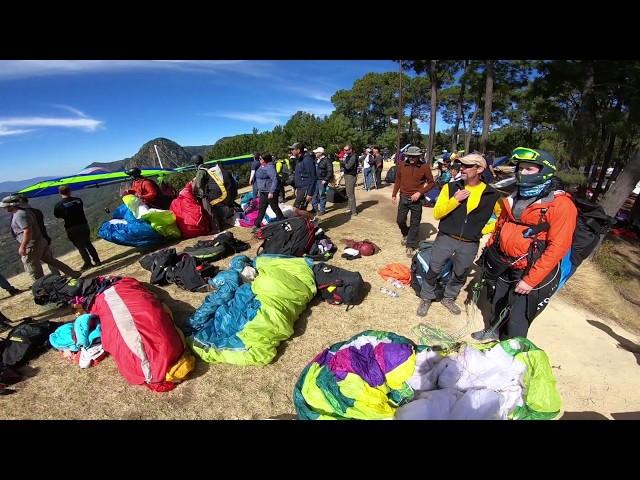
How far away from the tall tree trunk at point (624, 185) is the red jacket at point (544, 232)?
199 inches

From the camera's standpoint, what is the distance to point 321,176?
8.59m

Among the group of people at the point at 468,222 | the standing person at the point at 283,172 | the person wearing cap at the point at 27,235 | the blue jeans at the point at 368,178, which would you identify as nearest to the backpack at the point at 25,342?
the person wearing cap at the point at 27,235

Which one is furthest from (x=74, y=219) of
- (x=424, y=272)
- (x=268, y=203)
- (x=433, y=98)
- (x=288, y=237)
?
(x=433, y=98)

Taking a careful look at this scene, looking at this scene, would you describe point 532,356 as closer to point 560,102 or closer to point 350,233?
point 350,233

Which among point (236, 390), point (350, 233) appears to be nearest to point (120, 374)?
point (236, 390)

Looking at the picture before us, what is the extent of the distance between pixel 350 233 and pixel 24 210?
19.8 ft

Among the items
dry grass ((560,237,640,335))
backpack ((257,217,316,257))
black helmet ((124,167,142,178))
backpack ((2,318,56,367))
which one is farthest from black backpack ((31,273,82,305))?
dry grass ((560,237,640,335))

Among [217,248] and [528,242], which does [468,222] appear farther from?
[217,248]

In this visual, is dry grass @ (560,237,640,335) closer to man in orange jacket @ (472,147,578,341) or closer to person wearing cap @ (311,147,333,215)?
man in orange jacket @ (472,147,578,341)

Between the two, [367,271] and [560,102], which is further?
[560,102]

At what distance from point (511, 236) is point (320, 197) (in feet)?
20.5

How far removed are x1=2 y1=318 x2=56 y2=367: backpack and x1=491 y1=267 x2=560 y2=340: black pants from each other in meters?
5.38

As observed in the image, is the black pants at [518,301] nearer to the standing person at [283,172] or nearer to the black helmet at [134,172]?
the standing person at [283,172]
